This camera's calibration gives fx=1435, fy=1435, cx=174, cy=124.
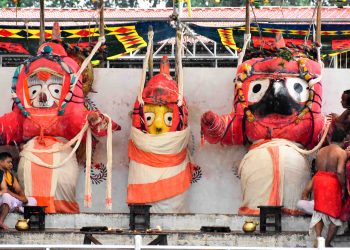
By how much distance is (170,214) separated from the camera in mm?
14156

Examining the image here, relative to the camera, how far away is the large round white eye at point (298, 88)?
596 inches

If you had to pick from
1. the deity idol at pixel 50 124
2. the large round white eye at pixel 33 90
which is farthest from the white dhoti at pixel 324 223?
the large round white eye at pixel 33 90

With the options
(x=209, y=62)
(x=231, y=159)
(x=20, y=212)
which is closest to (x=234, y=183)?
(x=231, y=159)

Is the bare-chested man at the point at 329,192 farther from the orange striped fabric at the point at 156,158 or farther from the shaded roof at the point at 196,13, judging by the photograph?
the shaded roof at the point at 196,13

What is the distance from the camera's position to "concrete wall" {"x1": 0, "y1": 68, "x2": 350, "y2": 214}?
16.0m

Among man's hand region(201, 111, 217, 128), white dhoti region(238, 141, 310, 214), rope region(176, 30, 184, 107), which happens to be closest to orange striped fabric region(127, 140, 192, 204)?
man's hand region(201, 111, 217, 128)

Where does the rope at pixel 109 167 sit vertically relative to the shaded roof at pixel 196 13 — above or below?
below

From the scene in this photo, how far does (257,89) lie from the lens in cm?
1526

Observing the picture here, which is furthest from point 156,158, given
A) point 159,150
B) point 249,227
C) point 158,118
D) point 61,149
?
point 249,227

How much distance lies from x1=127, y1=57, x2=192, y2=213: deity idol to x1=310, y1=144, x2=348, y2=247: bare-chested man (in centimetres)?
237

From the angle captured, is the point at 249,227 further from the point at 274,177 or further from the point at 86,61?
the point at 86,61

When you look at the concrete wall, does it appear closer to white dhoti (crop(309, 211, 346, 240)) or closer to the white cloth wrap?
the white cloth wrap

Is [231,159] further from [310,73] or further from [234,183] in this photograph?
[310,73]

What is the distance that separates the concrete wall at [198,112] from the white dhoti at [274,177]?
90cm
